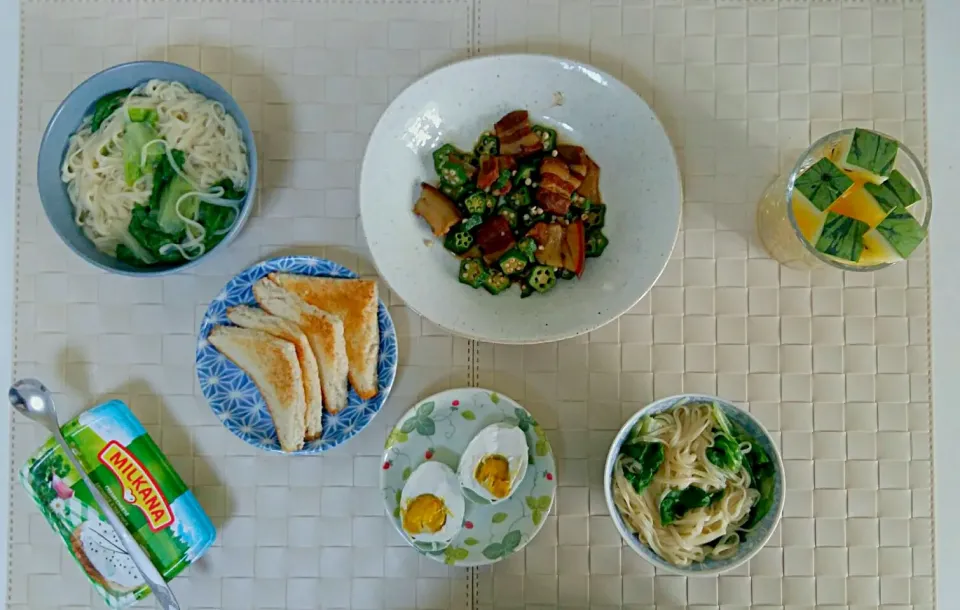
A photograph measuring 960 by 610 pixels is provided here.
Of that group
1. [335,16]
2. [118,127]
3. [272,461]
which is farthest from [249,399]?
[335,16]

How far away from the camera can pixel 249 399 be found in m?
1.60

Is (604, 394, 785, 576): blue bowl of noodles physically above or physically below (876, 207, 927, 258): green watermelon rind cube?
below

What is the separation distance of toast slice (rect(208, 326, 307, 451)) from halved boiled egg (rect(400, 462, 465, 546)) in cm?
26

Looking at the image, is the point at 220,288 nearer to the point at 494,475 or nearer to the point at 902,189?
the point at 494,475

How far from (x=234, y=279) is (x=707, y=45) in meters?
1.22

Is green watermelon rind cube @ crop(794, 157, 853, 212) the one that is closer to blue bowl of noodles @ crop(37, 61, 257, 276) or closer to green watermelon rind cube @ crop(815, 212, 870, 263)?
green watermelon rind cube @ crop(815, 212, 870, 263)

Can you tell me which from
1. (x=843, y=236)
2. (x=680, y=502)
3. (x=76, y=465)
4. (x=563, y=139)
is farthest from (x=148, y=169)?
(x=843, y=236)

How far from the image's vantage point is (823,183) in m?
1.45

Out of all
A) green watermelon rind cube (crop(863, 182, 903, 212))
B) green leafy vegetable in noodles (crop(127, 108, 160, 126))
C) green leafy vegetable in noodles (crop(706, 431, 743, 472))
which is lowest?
green leafy vegetable in noodles (crop(706, 431, 743, 472))

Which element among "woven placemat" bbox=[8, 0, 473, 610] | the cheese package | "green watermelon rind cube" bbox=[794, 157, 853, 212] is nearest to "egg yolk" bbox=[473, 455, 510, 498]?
"woven placemat" bbox=[8, 0, 473, 610]

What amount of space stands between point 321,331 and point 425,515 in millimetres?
451

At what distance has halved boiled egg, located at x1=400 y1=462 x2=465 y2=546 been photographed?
1524 mm

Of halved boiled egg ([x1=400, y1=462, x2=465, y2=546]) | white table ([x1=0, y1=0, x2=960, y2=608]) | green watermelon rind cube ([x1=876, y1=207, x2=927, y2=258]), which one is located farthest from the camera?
white table ([x1=0, y1=0, x2=960, y2=608])

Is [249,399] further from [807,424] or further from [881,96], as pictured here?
[881,96]
